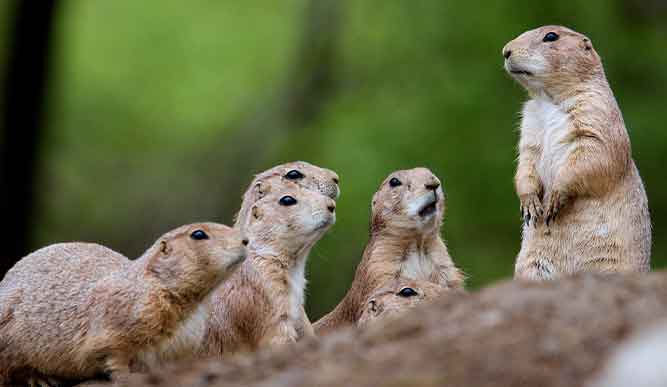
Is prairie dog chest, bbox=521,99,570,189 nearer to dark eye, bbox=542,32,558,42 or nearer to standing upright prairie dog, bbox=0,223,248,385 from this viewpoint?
dark eye, bbox=542,32,558,42

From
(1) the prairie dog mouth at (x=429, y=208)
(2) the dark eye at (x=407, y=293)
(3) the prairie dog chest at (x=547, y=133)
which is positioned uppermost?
(3) the prairie dog chest at (x=547, y=133)

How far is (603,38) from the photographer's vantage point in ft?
57.8

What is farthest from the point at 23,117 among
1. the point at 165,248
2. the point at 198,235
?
the point at 198,235

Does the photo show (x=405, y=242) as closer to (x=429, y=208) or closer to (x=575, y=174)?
(x=429, y=208)

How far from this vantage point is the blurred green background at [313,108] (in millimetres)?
16859

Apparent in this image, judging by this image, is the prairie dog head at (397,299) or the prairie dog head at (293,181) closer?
the prairie dog head at (397,299)

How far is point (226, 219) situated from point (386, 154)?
2519 mm

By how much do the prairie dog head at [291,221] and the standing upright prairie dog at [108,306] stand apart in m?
1.07

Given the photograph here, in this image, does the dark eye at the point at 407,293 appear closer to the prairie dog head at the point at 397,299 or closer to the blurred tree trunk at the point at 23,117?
the prairie dog head at the point at 397,299

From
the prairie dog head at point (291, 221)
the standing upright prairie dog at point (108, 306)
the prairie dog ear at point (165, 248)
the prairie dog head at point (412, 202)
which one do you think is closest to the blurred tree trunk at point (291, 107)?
the prairie dog head at point (412, 202)

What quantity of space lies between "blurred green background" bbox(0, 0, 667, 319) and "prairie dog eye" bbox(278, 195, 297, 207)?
21.7ft

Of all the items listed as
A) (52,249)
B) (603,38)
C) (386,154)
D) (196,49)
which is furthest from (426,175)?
(196,49)

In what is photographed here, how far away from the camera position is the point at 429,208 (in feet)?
33.4

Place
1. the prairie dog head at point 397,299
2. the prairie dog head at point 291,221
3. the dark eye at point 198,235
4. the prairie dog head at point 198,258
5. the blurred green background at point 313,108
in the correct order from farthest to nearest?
the blurred green background at point 313,108 < the prairie dog head at point 291,221 < the prairie dog head at point 397,299 < the dark eye at point 198,235 < the prairie dog head at point 198,258
